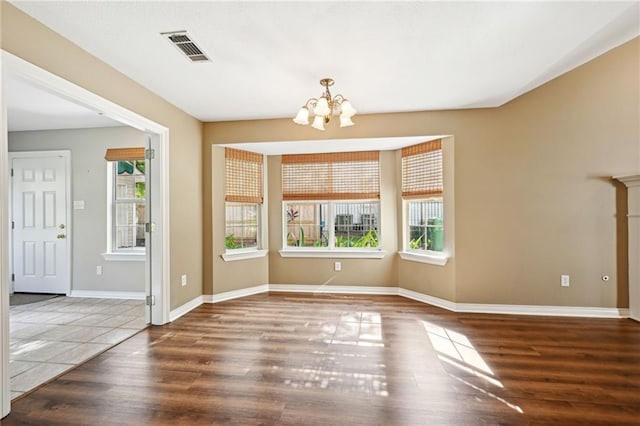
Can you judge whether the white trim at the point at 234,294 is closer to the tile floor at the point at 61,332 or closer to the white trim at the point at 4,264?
the tile floor at the point at 61,332

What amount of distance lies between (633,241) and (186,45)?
4.77 metres

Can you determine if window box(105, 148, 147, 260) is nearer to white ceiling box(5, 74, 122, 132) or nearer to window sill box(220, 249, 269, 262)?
white ceiling box(5, 74, 122, 132)

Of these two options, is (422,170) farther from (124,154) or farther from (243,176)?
(124,154)

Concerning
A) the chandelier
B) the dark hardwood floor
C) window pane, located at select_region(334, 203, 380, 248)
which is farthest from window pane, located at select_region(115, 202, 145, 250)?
the chandelier

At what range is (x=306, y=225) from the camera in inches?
197

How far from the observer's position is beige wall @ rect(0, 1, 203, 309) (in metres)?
2.05

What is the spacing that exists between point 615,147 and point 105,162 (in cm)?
644

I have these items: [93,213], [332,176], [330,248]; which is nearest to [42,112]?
[93,213]

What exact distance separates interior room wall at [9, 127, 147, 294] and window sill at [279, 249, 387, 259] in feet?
6.96

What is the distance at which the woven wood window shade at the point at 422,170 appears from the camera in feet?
13.5

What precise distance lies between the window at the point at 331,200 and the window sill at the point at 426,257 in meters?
0.47

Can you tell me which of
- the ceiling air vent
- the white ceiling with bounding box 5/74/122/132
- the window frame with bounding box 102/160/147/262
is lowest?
the window frame with bounding box 102/160/147/262

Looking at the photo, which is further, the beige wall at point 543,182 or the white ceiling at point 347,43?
the beige wall at point 543,182

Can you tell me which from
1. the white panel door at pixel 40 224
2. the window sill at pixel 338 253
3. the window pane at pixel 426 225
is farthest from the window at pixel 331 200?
the white panel door at pixel 40 224
